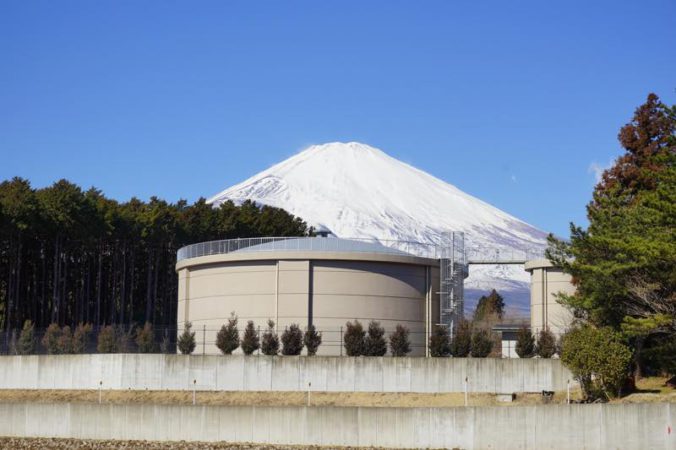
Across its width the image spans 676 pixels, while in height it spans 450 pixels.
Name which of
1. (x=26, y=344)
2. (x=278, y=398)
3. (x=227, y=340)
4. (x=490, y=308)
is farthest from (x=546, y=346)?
(x=490, y=308)

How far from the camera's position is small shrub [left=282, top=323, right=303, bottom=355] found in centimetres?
6069

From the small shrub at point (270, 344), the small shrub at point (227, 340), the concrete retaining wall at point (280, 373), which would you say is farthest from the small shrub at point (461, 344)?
the small shrub at point (227, 340)

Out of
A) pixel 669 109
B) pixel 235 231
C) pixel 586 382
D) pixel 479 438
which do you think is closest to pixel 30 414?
pixel 479 438

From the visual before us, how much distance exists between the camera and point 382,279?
66.4 meters

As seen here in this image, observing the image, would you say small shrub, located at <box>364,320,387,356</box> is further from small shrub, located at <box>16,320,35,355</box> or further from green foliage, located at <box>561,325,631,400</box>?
small shrub, located at <box>16,320,35,355</box>

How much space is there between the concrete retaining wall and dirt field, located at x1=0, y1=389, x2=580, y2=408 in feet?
1.51

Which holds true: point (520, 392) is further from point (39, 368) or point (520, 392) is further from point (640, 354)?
point (39, 368)

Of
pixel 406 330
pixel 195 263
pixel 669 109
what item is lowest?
pixel 406 330

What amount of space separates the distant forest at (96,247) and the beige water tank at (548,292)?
36954mm

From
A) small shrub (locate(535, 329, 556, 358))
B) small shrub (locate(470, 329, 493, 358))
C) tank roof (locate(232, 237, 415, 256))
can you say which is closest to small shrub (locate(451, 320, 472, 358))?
small shrub (locate(470, 329, 493, 358))

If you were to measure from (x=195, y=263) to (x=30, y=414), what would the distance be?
29.0 meters

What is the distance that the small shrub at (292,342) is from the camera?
199ft

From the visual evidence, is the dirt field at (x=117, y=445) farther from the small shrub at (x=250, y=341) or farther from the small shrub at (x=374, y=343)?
the small shrub at (x=374, y=343)

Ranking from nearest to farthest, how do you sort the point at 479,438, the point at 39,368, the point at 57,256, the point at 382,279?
the point at 479,438 → the point at 39,368 → the point at 382,279 → the point at 57,256
